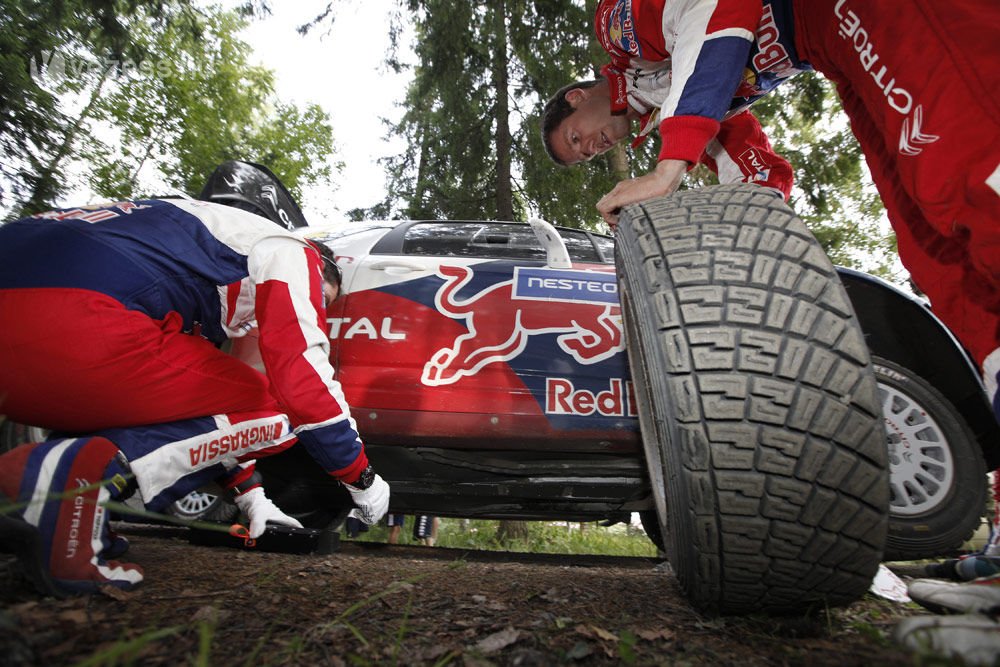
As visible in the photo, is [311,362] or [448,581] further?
[311,362]

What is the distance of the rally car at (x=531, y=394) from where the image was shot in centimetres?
185

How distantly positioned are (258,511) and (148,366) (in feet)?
Result: 2.32

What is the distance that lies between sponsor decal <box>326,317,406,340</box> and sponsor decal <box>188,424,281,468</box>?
0.44 m

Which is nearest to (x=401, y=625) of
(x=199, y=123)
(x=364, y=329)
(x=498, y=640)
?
(x=498, y=640)

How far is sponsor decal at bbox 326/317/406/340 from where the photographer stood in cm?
206

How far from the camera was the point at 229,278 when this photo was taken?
1713 millimetres

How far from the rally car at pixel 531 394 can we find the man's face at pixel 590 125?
2.16 ft

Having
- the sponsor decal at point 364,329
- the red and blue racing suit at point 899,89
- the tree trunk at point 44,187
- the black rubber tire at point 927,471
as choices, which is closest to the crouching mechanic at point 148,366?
the sponsor decal at point 364,329

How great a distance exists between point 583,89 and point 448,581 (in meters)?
2.18

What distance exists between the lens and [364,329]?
207cm

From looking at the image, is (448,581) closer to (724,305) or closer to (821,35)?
(724,305)

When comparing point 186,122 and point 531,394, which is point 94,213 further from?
point 186,122

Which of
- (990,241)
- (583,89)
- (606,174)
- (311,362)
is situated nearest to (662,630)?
(990,241)

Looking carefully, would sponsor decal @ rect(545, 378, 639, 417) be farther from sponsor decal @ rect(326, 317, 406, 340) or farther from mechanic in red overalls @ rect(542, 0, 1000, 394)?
mechanic in red overalls @ rect(542, 0, 1000, 394)
